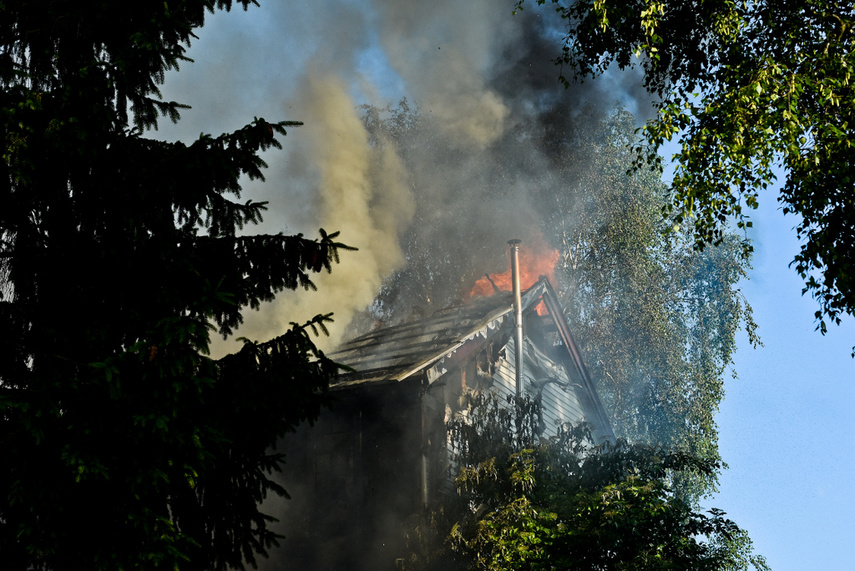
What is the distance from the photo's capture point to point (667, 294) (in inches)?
1182

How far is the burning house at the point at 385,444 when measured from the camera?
1307 cm

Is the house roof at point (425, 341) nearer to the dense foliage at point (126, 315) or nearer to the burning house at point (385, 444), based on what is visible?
the burning house at point (385, 444)

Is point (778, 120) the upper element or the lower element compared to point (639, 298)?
lower

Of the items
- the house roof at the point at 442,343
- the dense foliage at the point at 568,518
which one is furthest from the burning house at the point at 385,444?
the dense foliage at the point at 568,518

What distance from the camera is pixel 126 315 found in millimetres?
6152

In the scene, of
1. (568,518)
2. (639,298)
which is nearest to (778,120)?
(568,518)

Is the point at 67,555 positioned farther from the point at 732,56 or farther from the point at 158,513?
the point at 732,56

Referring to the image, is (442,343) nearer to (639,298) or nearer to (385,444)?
(385,444)

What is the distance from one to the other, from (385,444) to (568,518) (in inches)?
152

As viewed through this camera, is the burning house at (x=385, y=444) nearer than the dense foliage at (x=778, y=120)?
No

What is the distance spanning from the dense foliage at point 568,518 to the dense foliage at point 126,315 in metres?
5.40

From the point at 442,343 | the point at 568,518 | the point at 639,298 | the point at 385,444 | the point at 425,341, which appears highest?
the point at 639,298

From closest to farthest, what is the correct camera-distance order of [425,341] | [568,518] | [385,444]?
[568,518]
[385,444]
[425,341]

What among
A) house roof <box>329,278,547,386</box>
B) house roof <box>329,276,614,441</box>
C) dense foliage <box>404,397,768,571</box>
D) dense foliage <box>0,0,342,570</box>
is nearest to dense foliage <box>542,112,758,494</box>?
house roof <box>329,276,614,441</box>
